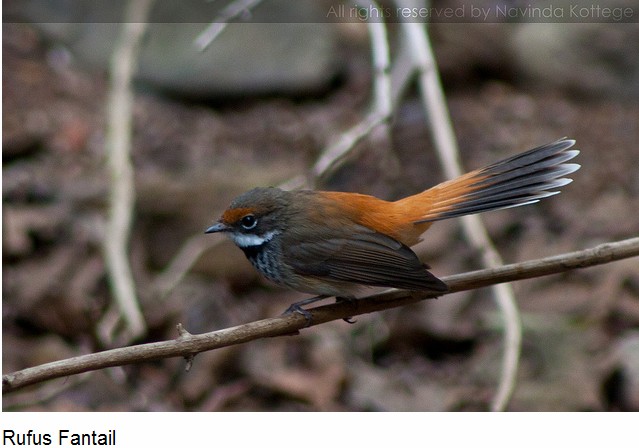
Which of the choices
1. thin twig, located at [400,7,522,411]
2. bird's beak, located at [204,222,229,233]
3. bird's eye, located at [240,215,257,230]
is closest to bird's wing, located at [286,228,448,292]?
bird's eye, located at [240,215,257,230]

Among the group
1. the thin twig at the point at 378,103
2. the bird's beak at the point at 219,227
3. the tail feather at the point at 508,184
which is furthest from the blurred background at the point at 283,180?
the tail feather at the point at 508,184

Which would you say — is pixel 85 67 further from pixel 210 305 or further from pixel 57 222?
pixel 210 305

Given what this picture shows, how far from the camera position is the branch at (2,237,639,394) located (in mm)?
3232

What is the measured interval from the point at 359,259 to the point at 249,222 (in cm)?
67

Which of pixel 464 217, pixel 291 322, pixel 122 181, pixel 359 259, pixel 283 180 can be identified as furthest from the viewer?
pixel 283 180

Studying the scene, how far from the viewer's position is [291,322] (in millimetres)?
3688

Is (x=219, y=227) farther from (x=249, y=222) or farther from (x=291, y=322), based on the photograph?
(x=291, y=322)

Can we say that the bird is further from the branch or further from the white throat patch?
the branch

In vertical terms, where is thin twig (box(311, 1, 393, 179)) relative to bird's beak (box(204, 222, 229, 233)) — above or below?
above

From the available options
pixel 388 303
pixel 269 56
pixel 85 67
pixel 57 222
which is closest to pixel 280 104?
pixel 269 56

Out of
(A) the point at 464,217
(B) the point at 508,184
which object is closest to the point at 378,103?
(A) the point at 464,217

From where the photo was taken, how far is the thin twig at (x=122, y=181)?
5285mm

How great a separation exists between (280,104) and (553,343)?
4.76 meters

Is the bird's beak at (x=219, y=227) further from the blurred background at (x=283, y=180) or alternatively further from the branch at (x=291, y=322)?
the blurred background at (x=283, y=180)
